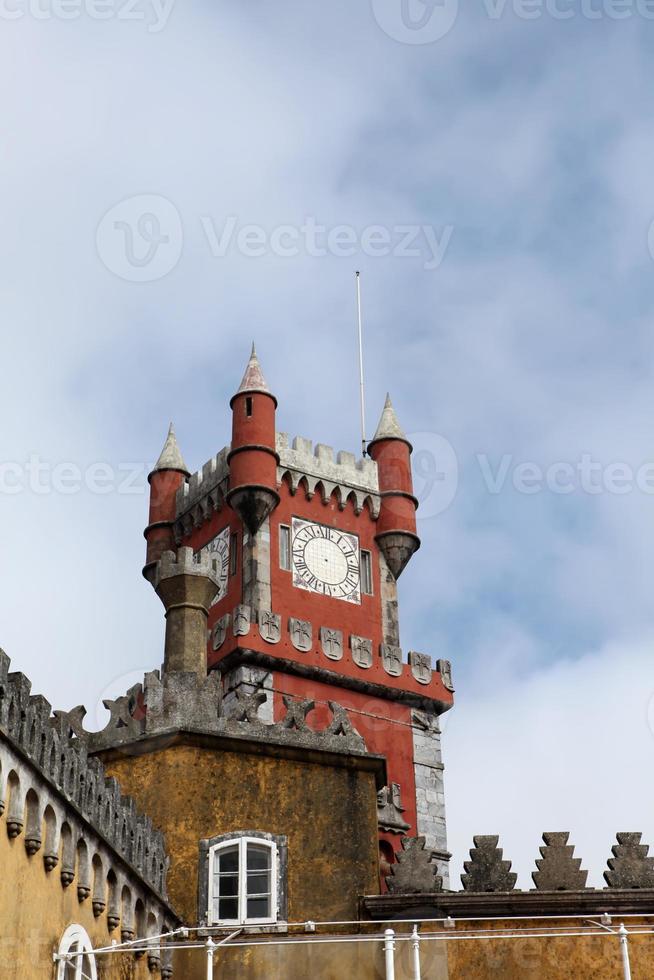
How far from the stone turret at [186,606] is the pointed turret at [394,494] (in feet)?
75.9

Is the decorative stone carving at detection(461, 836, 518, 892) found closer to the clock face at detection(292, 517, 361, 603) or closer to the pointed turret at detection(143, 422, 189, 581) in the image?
the clock face at detection(292, 517, 361, 603)

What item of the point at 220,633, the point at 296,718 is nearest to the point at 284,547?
the point at 220,633

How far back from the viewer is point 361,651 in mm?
42406

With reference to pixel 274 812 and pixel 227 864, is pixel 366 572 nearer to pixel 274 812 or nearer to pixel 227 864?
pixel 274 812

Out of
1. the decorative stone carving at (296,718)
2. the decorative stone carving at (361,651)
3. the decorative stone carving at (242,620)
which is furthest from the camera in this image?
the decorative stone carving at (361,651)

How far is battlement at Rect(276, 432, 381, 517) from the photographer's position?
45.8 m

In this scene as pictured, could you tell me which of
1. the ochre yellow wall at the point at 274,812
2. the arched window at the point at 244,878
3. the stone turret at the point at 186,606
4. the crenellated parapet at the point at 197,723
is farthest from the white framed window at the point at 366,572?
the arched window at the point at 244,878

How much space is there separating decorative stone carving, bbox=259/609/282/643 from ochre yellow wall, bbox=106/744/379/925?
2059cm

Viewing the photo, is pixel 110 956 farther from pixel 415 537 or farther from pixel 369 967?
pixel 415 537

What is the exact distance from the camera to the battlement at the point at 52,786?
45.5ft

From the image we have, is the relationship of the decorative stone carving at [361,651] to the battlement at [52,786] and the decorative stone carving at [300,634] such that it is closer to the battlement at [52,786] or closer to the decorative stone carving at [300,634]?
the decorative stone carving at [300,634]

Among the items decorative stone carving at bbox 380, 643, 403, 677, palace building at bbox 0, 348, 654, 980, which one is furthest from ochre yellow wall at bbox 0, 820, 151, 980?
decorative stone carving at bbox 380, 643, 403, 677

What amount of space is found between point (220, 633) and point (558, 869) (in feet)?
75.0

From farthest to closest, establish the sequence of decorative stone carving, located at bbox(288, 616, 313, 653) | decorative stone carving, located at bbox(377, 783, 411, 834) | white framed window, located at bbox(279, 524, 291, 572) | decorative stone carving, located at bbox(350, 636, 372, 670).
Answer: white framed window, located at bbox(279, 524, 291, 572) < decorative stone carving, located at bbox(350, 636, 372, 670) < decorative stone carving, located at bbox(288, 616, 313, 653) < decorative stone carving, located at bbox(377, 783, 411, 834)
